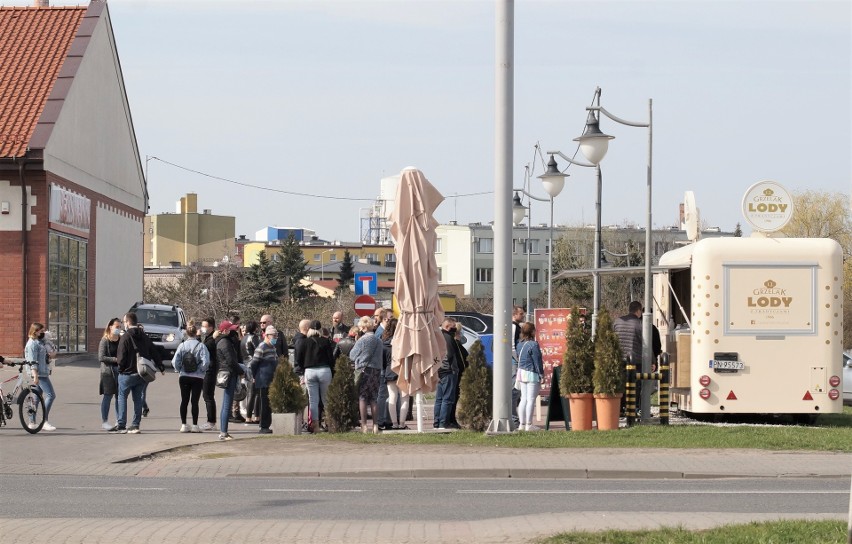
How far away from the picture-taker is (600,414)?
1931cm

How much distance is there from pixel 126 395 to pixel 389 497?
28.5 feet

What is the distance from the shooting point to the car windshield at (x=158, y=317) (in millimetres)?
39125

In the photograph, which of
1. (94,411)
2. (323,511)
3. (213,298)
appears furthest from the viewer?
(213,298)

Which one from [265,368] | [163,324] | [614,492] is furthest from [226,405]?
[163,324]

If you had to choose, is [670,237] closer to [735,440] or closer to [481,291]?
[481,291]

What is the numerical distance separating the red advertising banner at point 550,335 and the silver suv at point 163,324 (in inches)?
683

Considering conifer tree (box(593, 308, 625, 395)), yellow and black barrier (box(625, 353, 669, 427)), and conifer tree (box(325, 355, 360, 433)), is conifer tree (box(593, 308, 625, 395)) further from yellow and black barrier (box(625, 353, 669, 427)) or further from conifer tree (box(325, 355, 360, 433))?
conifer tree (box(325, 355, 360, 433))

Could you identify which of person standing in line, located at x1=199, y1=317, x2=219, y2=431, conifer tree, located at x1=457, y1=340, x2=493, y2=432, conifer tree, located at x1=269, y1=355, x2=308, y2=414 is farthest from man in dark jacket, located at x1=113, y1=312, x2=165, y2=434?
conifer tree, located at x1=457, y1=340, x2=493, y2=432

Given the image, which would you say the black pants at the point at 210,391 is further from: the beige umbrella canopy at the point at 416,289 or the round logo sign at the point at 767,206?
the round logo sign at the point at 767,206

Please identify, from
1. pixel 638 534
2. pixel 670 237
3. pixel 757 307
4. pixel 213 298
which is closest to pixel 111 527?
pixel 638 534

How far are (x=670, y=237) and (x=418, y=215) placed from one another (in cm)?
8377

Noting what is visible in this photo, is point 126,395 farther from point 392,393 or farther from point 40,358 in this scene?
point 392,393

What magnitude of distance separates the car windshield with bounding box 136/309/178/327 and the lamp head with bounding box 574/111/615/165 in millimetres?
19870

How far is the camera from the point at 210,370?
20.5m
